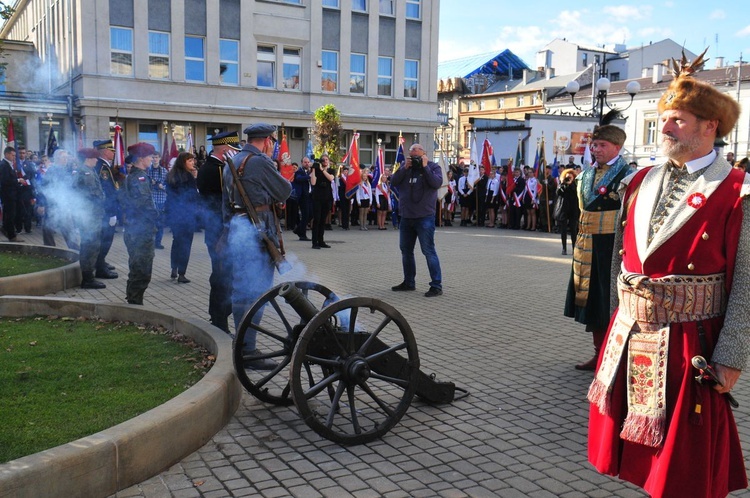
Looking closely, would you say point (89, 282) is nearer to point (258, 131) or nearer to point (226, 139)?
point (226, 139)

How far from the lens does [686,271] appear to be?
3.00 m

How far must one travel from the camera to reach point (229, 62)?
32.9 meters

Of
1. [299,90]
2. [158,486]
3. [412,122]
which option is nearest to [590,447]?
[158,486]

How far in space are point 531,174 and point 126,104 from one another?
698 inches

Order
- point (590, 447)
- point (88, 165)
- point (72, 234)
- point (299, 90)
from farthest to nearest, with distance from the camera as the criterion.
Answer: point (299, 90) < point (72, 234) < point (88, 165) < point (590, 447)

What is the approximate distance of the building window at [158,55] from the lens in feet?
101

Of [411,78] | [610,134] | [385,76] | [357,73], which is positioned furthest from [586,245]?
[411,78]

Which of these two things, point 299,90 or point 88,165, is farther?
point 299,90

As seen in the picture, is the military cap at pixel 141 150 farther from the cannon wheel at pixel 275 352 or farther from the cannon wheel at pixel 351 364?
the cannon wheel at pixel 351 364

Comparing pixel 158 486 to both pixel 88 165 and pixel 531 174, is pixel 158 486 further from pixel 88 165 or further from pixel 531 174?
pixel 531 174

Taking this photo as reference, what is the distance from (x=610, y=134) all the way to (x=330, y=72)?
30804mm

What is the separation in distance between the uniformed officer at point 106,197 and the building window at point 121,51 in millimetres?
21381

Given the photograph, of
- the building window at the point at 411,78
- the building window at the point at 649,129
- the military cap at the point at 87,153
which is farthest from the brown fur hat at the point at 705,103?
the building window at the point at 649,129

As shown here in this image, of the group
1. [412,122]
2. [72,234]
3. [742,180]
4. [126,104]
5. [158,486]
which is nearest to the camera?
[742,180]
